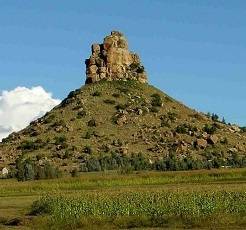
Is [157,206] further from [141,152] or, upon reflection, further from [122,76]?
[122,76]

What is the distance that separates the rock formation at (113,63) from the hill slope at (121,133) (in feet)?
13.8

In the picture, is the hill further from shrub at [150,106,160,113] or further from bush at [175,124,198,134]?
shrub at [150,106,160,113]

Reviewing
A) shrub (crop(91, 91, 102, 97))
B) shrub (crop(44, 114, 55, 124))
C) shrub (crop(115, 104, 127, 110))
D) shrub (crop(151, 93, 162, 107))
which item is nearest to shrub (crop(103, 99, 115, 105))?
shrub (crop(115, 104, 127, 110))

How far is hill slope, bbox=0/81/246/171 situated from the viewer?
5226 inches

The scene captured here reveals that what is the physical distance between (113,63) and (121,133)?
26.4 meters

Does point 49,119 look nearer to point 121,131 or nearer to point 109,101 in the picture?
point 109,101

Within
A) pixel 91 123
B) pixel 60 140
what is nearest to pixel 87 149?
pixel 60 140

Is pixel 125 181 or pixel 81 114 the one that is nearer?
pixel 125 181

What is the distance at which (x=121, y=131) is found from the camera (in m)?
141

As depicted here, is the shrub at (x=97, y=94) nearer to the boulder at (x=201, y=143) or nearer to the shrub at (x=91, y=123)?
the shrub at (x=91, y=123)

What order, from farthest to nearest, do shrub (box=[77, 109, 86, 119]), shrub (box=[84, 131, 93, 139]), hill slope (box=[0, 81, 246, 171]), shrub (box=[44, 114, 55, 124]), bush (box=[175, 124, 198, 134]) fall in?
1. shrub (box=[44, 114, 55, 124])
2. shrub (box=[77, 109, 86, 119])
3. bush (box=[175, 124, 198, 134])
4. shrub (box=[84, 131, 93, 139])
5. hill slope (box=[0, 81, 246, 171])

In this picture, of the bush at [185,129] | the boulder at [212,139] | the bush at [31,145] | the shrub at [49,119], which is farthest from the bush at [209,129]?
the bush at [31,145]

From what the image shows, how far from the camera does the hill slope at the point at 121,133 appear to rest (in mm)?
132750

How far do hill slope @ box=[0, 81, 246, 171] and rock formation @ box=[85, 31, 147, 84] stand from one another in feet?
13.8
